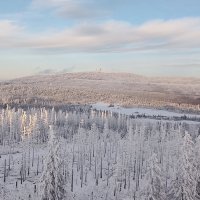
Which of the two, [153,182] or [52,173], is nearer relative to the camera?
[52,173]

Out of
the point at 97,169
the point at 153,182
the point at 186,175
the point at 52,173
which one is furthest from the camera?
the point at 97,169

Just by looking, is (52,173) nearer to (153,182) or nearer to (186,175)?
(153,182)

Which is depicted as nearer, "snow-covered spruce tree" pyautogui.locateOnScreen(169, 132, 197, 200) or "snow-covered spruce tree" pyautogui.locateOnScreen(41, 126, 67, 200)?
"snow-covered spruce tree" pyautogui.locateOnScreen(41, 126, 67, 200)

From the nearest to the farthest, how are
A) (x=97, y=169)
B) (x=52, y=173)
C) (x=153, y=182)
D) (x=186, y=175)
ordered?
(x=52, y=173), (x=153, y=182), (x=186, y=175), (x=97, y=169)

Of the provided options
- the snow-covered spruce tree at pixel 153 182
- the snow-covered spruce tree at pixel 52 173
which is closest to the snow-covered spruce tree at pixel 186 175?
the snow-covered spruce tree at pixel 153 182

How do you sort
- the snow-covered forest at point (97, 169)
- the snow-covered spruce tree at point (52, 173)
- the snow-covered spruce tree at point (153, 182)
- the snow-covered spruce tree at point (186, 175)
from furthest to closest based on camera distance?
the snow-covered spruce tree at point (186, 175) → the snow-covered spruce tree at point (153, 182) → the snow-covered forest at point (97, 169) → the snow-covered spruce tree at point (52, 173)

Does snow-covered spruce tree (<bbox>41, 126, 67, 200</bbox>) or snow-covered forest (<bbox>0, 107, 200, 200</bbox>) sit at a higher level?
A: snow-covered spruce tree (<bbox>41, 126, 67, 200</bbox>)

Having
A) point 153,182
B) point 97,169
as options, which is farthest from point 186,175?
point 97,169

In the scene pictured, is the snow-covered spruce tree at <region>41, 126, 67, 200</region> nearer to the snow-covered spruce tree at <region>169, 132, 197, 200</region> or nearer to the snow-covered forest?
the snow-covered forest

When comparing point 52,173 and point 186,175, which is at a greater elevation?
point 52,173

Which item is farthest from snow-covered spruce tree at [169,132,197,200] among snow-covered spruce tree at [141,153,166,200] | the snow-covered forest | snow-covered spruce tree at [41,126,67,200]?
snow-covered spruce tree at [41,126,67,200]

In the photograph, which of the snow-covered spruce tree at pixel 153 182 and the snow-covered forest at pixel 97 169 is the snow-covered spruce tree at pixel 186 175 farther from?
the snow-covered spruce tree at pixel 153 182
